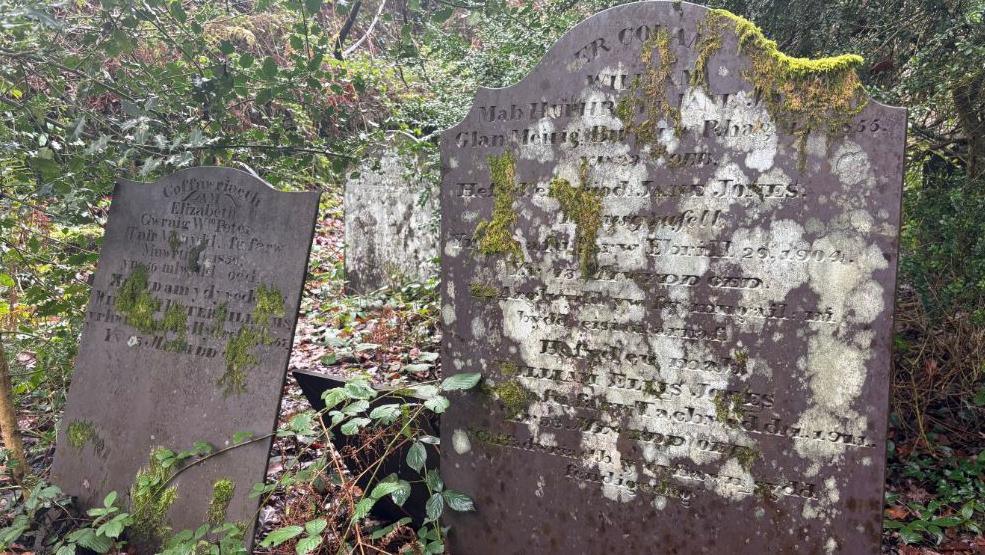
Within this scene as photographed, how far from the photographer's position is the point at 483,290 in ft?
10.0

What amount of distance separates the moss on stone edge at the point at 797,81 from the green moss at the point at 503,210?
895 mm

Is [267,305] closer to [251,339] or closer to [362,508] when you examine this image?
[251,339]

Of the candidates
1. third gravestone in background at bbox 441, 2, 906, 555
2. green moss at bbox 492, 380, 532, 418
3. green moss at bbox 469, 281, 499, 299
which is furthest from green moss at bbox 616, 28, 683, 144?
green moss at bbox 492, 380, 532, 418

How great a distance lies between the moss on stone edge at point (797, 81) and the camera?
2439 millimetres

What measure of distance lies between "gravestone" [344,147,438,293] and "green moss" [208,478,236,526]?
12.5ft

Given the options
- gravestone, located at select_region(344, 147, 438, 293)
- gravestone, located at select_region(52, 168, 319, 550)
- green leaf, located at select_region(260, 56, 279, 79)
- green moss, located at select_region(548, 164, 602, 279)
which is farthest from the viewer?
gravestone, located at select_region(344, 147, 438, 293)

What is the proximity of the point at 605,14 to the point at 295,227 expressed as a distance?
5.68 ft

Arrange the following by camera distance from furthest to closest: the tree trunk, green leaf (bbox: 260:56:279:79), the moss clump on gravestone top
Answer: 1. green leaf (bbox: 260:56:279:79)
2. the tree trunk
3. the moss clump on gravestone top

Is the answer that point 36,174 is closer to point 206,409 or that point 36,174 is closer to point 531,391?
point 206,409

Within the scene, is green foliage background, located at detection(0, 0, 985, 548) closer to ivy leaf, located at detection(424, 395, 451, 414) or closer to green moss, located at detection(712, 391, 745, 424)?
green moss, located at detection(712, 391, 745, 424)

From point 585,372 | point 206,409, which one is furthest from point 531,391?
point 206,409

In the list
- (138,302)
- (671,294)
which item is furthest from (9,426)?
(671,294)

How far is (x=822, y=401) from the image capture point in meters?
2.50

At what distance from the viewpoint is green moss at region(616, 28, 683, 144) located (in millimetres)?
2697
